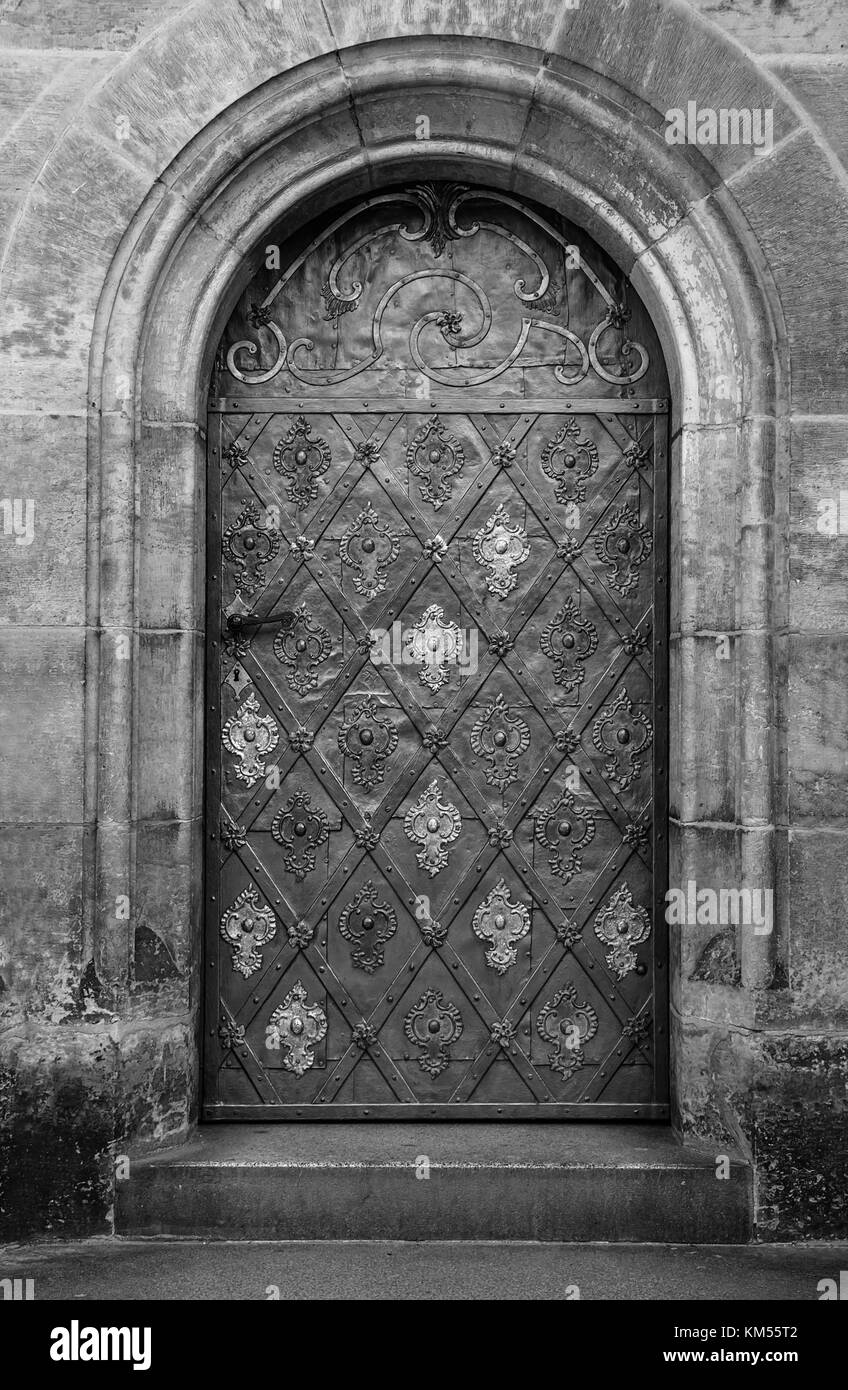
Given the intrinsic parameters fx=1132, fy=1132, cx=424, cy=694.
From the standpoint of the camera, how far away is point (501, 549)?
4.08 m

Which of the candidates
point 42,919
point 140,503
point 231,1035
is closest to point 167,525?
point 140,503

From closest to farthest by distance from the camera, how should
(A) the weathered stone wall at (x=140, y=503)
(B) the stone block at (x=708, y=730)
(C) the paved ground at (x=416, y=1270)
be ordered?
(C) the paved ground at (x=416, y=1270) → (A) the weathered stone wall at (x=140, y=503) → (B) the stone block at (x=708, y=730)

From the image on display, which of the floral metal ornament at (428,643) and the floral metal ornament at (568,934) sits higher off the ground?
the floral metal ornament at (428,643)

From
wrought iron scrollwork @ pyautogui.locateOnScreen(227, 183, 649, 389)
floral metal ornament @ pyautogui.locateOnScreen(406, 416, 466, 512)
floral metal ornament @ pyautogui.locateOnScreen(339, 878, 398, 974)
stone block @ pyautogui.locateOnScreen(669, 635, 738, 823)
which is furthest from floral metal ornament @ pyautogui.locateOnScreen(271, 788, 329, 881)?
wrought iron scrollwork @ pyautogui.locateOnScreen(227, 183, 649, 389)

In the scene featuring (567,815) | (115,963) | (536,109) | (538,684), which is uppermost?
(536,109)

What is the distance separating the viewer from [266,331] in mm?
4117

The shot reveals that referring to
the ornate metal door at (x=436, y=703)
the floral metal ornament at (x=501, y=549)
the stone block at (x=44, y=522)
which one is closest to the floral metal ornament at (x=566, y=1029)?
the ornate metal door at (x=436, y=703)

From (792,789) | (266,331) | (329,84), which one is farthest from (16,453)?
(792,789)

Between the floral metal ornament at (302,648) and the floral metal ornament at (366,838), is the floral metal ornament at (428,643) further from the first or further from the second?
the floral metal ornament at (366,838)

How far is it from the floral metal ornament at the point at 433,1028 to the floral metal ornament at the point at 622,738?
995 millimetres

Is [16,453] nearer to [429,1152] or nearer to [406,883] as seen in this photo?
[406,883]

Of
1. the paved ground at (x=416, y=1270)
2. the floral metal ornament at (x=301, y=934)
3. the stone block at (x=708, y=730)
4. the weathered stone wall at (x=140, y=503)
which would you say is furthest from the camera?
the floral metal ornament at (x=301, y=934)

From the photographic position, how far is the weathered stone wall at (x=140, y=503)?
142 inches

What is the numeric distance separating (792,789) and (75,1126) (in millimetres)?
2550
